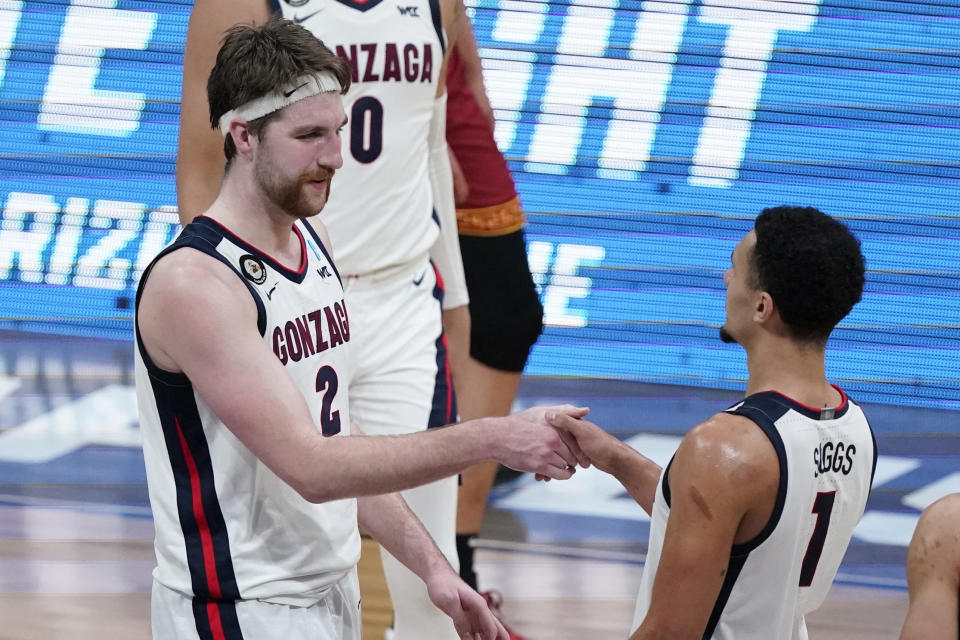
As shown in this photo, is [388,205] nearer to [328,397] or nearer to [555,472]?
[328,397]

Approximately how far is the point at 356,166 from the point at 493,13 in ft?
11.7

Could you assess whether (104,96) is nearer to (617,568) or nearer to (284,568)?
(617,568)

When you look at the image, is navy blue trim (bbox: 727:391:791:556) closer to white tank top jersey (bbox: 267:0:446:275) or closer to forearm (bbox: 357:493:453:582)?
forearm (bbox: 357:493:453:582)

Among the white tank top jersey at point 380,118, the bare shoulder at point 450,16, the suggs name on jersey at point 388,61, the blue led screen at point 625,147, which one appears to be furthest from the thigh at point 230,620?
the blue led screen at point 625,147

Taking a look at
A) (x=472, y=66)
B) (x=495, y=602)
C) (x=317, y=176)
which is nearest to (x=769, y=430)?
(x=317, y=176)

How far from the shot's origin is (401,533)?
296 centimetres

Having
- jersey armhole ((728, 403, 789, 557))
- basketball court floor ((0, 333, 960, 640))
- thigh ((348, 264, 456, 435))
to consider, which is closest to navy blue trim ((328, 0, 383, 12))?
thigh ((348, 264, 456, 435))

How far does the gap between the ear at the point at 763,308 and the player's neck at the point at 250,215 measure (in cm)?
91

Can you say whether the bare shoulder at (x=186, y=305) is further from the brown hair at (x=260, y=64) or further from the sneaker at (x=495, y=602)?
the sneaker at (x=495, y=602)

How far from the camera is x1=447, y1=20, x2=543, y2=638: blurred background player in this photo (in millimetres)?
5199

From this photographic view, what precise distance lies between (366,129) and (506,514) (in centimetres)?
264

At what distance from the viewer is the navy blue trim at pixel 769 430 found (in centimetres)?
248

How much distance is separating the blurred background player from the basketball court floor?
1.54ft

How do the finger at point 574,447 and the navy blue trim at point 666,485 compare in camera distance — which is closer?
the navy blue trim at point 666,485
